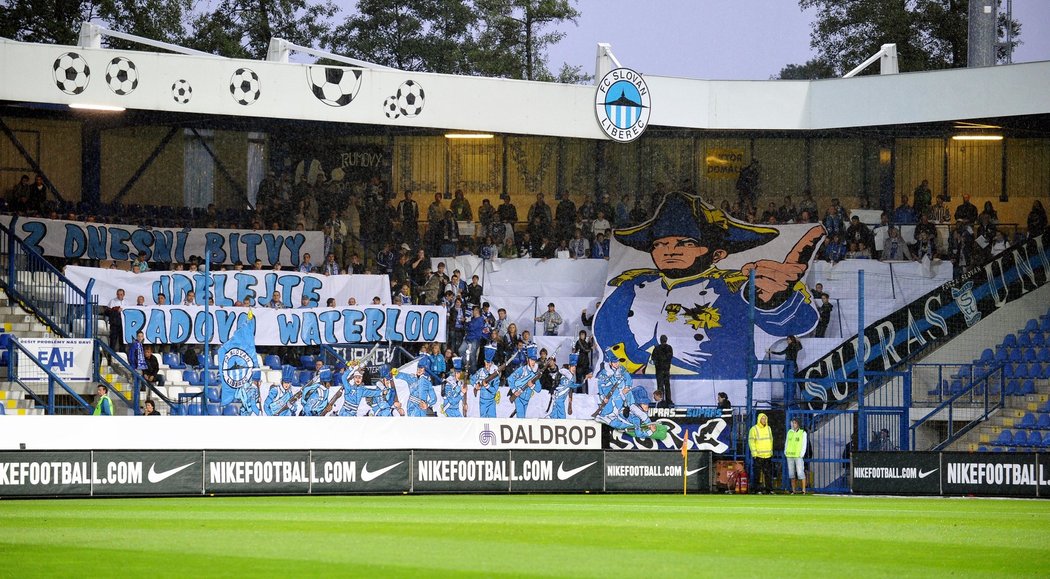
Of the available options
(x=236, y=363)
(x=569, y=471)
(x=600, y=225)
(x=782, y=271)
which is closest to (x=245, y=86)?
(x=236, y=363)

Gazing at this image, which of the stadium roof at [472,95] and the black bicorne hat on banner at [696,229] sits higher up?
the stadium roof at [472,95]

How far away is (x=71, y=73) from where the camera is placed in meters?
27.2

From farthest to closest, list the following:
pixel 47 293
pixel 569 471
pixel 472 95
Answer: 1. pixel 472 95
2. pixel 47 293
3. pixel 569 471

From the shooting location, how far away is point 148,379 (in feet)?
89.2

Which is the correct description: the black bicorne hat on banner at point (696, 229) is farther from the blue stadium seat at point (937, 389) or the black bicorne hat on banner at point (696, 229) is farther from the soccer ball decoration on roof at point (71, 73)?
the soccer ball decoration on roof at point (71, 73)

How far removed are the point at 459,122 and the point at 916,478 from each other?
1297 cm

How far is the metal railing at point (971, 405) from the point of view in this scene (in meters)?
27.1

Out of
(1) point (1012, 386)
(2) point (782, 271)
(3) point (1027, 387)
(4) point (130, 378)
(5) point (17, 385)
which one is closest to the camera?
(5) point (17, 385)

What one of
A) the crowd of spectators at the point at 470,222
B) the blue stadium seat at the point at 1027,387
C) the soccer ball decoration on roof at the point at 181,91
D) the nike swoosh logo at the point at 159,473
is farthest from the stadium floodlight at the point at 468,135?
the nike swoosh logo at the point at 159,473

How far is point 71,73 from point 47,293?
457 cm

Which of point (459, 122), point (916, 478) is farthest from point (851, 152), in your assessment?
point (916, 478)

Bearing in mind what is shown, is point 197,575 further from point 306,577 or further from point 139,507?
point 139,507

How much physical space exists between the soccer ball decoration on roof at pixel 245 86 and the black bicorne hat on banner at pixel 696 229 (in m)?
10.3

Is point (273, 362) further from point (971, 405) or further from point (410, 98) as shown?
point (971, 405)
